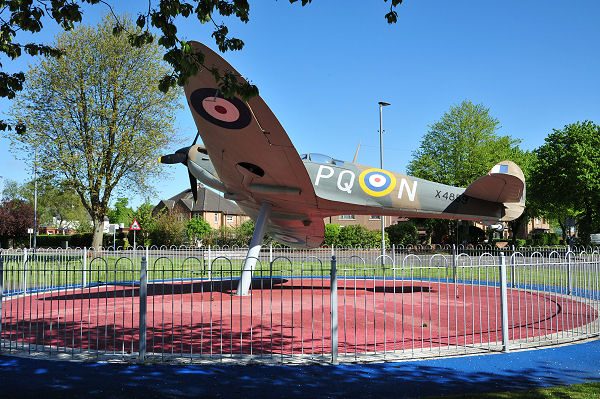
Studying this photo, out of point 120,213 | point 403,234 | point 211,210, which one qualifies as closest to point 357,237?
point 403,234

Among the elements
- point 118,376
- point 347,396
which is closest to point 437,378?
point 347,396

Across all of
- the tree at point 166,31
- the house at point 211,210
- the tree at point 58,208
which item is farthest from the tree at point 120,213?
the tree at point 166,31

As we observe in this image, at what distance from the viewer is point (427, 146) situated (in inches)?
1909

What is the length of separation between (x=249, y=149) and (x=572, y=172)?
117 ft

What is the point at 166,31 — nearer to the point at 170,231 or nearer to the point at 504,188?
the point at 504,188

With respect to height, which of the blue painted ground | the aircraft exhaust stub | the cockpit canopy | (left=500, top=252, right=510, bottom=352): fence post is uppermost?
the cockpit canopy

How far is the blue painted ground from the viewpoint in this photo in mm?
5480

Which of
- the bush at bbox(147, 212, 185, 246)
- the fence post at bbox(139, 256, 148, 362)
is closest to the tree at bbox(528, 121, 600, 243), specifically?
the bush at bbox(147, 212, 185, 246)

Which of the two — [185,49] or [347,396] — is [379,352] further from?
[185,49]

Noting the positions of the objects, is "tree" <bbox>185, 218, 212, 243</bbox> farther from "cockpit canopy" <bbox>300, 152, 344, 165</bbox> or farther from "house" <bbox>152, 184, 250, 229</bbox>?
"cockpit canopy" <bbox>300, 152, 344, 165</bbox>

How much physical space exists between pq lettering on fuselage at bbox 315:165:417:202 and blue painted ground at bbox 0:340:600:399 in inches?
317

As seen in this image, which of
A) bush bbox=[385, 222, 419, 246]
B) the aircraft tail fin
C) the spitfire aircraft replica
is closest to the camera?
the spitfire aircraft replica

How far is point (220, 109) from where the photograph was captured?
35.6ft

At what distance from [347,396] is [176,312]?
6878mm
